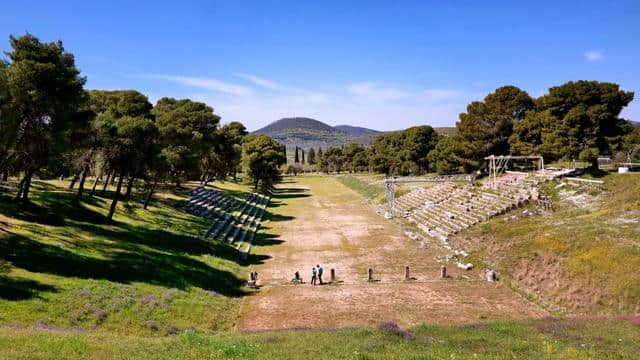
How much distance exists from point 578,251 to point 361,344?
64.4ft

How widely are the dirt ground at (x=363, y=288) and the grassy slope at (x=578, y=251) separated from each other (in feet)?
7.10

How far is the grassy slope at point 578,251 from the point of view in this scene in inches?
873

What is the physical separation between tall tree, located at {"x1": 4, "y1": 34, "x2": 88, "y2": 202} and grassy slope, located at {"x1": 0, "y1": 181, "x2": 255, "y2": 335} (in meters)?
4.58

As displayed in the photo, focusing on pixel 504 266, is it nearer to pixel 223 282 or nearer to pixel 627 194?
pixel 627 194

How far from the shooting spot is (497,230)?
120 feet

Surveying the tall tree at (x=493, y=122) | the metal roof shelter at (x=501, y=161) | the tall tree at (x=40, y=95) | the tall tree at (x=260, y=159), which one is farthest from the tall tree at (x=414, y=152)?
the tall tree at (x=40, y=95)

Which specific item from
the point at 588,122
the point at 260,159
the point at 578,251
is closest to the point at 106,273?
the point at 578,251

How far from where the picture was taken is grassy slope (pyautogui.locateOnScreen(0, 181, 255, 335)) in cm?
1714

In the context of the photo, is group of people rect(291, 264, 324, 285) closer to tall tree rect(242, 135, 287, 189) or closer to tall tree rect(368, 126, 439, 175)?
tall tree rect(242, 135, 287, 189)

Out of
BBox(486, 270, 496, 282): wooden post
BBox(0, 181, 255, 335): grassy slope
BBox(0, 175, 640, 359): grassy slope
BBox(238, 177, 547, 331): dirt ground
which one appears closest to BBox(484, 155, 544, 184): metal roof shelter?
BBox(238, 177, 547, 331): dirt ground

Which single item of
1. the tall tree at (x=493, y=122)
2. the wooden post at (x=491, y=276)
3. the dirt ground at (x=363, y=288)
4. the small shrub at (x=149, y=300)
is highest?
the tall tree at (x=493, y=122)

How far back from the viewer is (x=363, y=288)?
26984 mm

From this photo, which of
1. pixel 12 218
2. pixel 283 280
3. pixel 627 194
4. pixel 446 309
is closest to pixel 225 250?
pixel 283 280

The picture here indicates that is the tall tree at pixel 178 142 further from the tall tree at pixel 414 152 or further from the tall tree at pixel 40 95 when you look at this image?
the tall tree at pixel 414 152
